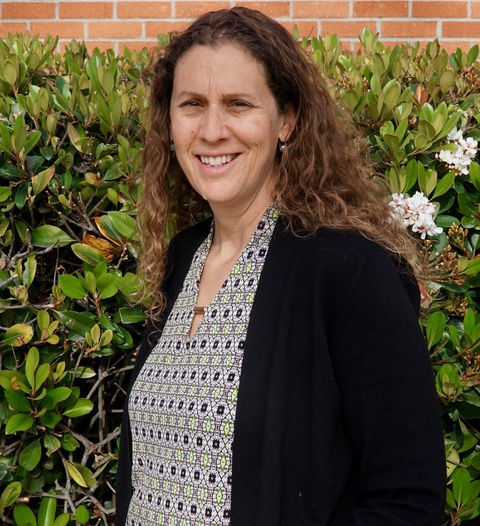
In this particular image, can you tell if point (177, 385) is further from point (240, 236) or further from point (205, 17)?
point (205, 17)

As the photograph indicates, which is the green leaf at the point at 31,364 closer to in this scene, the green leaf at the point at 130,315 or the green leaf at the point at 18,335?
the green leaf at the point at 18,335

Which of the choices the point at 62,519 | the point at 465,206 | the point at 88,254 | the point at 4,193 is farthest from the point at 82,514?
the point at 465,206

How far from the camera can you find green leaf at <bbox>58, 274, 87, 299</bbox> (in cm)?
262

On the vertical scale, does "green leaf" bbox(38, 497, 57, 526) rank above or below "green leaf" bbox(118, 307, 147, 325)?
below

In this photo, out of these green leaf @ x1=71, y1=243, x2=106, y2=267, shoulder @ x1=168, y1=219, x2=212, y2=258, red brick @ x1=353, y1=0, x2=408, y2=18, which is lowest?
green leaf @ x1=71, y1=243, x2=106, y2=267

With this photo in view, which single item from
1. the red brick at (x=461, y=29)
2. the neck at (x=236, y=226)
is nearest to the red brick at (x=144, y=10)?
the red brick at (x=461, y=29)

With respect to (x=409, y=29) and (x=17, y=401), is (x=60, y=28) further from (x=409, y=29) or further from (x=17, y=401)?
(x=17, y=401)

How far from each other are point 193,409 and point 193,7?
325 centimetres

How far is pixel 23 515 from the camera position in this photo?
2654mm

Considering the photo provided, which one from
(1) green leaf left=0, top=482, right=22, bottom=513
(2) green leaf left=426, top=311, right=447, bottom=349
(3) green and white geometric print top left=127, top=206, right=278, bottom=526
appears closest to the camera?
→ (3) green and white geometric print top left=127, top=206, right=278, bottom=526

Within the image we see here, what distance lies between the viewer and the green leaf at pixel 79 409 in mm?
2623

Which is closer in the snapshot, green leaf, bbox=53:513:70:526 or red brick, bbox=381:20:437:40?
green leaf, bbox=53:513:70:526

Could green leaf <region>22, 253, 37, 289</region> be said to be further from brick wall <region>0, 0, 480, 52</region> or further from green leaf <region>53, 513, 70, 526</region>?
brick wall <region>0, 0, 480, 52</region>

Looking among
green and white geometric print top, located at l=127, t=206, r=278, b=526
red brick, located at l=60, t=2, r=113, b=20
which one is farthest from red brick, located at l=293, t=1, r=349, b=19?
green and white geometric print top, located at l=127, t=206, r=278, b=526
